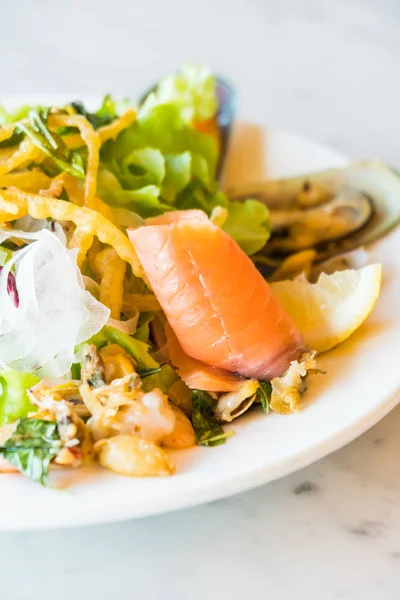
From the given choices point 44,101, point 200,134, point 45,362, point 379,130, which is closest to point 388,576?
point 45,362

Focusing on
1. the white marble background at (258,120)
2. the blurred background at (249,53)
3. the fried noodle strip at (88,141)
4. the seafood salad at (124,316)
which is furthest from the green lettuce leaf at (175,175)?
the blurred background at (249,53)

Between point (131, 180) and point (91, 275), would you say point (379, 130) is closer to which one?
point (131, 180)

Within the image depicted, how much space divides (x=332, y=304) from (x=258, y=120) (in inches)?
74.8

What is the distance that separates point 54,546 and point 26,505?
0.24 m

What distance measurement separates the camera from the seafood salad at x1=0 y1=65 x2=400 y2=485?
156 cm

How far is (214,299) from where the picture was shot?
5.65 ft

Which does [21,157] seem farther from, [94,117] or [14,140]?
[94,117]

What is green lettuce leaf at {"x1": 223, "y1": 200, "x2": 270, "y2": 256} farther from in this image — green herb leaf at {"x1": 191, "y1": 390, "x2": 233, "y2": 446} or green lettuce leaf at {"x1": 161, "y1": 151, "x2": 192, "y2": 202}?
green herb leaf at {"x1": 191, "y1": 390, "x2": 233, "y2": 446}

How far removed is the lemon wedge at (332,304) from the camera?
1.85m

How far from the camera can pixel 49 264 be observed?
1.77m

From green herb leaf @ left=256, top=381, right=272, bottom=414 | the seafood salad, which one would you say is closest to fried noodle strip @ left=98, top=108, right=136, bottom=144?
the seafood salad

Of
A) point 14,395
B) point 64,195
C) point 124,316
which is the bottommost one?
point 14,395

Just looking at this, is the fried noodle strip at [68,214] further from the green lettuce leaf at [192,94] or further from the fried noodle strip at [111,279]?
the green lettuce leaf at [192,94]

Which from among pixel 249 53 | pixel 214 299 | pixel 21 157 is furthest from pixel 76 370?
pixel 249 53
